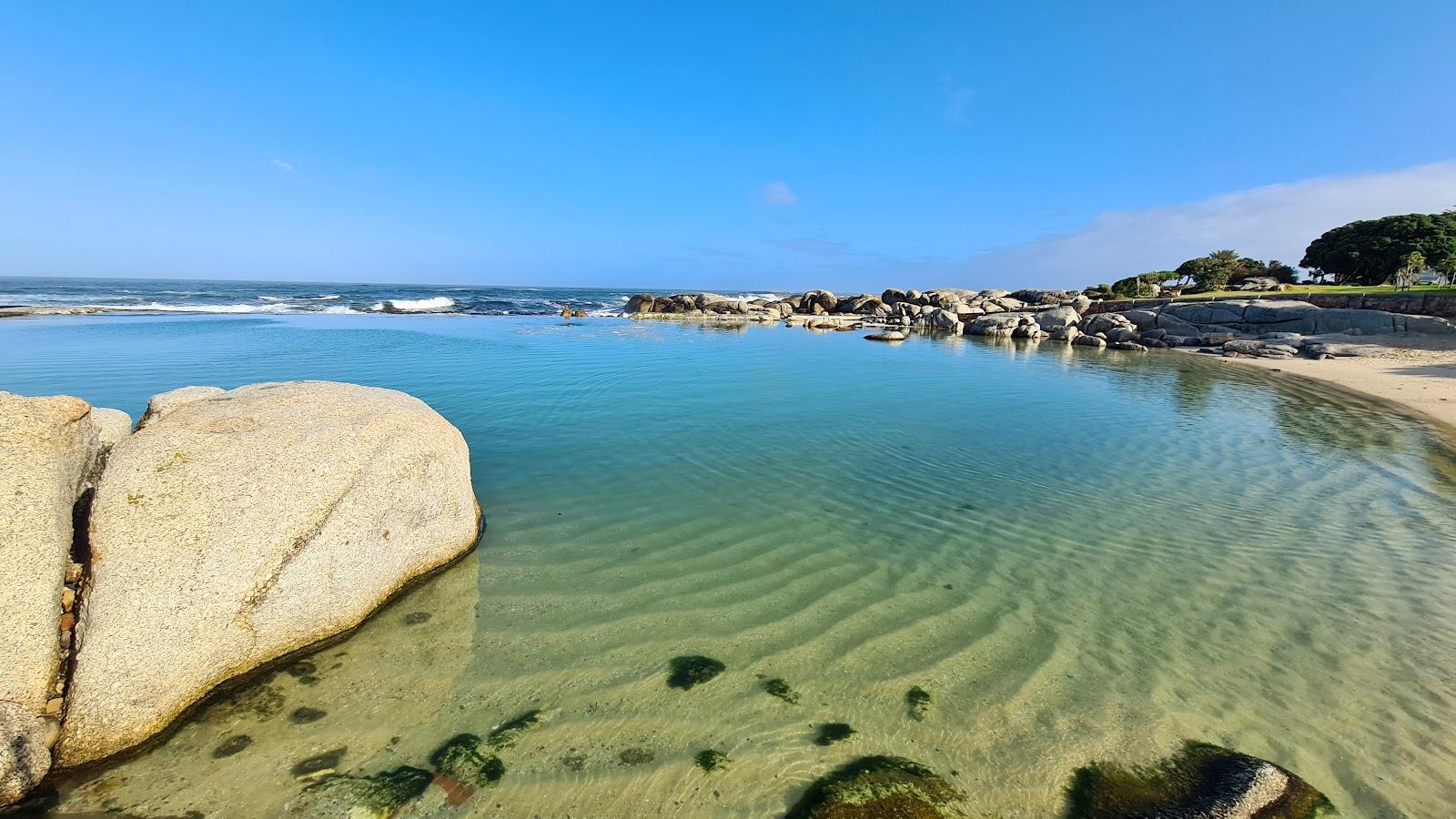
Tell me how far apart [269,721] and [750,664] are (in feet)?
12.0

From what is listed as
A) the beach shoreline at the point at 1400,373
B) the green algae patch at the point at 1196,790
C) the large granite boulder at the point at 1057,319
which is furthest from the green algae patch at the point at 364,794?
the large granite boulder at the point at 1057,319

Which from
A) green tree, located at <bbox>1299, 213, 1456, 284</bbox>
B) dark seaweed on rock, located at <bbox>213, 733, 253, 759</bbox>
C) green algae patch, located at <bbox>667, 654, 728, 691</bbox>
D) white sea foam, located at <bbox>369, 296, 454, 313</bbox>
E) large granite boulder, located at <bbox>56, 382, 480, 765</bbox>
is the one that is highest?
green tree, located at <bbox>1299, 213, 1456, 284</bbox>

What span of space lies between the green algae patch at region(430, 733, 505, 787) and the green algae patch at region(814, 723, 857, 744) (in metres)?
2.22

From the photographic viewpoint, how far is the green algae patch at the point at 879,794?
11.2 feet

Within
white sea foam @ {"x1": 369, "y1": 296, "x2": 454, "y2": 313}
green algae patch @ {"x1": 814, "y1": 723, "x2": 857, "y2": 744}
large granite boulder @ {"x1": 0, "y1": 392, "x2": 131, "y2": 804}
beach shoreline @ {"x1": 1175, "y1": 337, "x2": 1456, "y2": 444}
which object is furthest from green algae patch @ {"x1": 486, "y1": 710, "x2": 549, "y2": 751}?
white sea foam @ {"x1": 369, "y1": 296, "x2": 454, "y2": 313}

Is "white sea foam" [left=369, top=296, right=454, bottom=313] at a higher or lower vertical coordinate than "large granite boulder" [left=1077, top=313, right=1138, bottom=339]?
higher

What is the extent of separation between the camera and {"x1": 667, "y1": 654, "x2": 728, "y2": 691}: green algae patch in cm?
453

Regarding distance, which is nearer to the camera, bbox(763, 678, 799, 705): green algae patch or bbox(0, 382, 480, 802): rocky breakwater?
bbox(0, 382, 480, 802): rocky breakwater

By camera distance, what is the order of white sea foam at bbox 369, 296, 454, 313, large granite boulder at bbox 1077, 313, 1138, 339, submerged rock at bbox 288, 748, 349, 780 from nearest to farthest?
submerged rock at bbox 288, 748, 349, 780, large granite boulder at bbox 1077, 313, 1138, 339, white sea foam at bbox 369, 296, 454, 313

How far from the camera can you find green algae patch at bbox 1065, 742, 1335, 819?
337 centimetres

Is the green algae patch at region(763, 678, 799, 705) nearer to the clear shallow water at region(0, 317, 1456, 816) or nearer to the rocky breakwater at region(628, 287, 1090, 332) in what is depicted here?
the clear shallow water at region(0, 317, 1456, 816)

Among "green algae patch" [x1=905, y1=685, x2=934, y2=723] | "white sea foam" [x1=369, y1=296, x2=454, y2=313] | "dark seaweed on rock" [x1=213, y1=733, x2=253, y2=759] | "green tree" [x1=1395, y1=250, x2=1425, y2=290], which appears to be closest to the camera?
"dark seaweed on rock" [x1=213, y1=733, x2=253, y2=759]

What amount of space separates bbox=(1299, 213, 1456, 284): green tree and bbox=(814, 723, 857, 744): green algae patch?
74.3 m

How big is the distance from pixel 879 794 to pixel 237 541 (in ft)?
17.5
